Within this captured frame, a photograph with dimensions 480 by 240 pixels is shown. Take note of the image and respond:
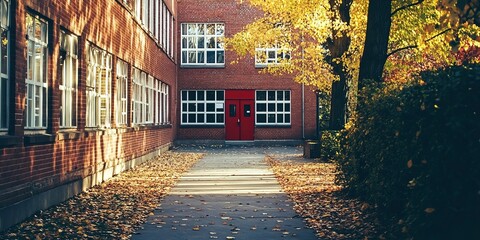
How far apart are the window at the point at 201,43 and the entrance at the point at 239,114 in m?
2.33

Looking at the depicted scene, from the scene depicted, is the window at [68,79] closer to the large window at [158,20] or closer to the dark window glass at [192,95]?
the large window at [158,20]

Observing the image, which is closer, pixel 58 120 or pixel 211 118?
pixel 58 120

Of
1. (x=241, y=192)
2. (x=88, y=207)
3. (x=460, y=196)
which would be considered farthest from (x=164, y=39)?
(x=460, y=196)

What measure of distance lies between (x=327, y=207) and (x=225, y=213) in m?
1.95

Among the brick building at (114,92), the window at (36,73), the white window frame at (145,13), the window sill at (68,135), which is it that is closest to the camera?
the brick building at (114,92)

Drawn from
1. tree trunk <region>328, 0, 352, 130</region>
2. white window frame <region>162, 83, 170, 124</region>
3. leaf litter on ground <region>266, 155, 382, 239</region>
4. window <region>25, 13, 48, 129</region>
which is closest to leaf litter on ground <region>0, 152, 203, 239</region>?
window <region>25, 13, 48, 129</region>

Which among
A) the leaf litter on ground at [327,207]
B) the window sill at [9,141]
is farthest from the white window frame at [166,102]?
the window sill at [9,141]

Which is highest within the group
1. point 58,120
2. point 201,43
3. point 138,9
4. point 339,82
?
point 201,43

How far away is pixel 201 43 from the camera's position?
143ft

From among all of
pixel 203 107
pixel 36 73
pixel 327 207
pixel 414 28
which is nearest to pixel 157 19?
pixel 414 28

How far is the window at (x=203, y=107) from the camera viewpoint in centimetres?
4328

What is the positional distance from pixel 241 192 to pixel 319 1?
12173mm

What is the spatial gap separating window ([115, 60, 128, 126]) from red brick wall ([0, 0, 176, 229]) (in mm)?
328

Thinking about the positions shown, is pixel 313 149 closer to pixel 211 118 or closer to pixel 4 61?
pixel 211 118
